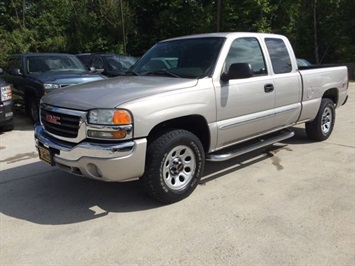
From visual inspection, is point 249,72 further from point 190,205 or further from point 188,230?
point 188,230

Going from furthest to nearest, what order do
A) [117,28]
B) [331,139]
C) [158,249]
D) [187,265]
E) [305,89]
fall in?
1. [117,28]
2. [331,139]
3. [305,89]
4. [158,249]
5. [187,265]

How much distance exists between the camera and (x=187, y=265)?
3.00m

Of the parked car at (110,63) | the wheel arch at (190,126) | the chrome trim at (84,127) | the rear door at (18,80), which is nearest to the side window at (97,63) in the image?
the parked car at (110,63)

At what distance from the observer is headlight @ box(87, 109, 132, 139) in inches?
140

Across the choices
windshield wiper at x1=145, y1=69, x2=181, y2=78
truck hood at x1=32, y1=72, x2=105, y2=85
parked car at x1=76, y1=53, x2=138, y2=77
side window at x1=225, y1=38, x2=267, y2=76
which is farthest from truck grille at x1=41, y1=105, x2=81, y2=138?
parked car at x1=76, y1=53, x2=138, y2=77

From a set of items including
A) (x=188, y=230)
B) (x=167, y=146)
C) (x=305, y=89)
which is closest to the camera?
(x=188, y=230)

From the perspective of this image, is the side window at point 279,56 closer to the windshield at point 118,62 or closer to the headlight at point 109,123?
the headlight at point 109,123

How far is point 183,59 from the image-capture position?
4.82 meters

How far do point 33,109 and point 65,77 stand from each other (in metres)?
1.27

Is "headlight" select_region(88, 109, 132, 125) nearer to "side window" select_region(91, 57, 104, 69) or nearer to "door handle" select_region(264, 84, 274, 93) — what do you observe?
"door handle" select_region(264, 84, 274, 93)

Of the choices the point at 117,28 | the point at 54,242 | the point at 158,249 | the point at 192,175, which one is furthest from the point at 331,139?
the point at 117,28

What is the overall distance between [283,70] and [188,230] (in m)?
3.04

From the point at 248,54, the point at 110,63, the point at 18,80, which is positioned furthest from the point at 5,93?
the point at 248,54

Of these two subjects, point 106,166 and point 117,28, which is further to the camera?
point 117,28
